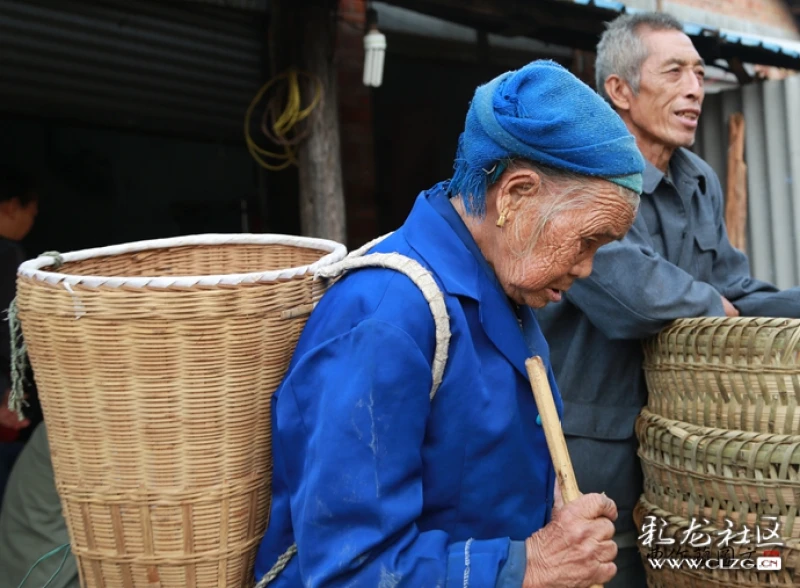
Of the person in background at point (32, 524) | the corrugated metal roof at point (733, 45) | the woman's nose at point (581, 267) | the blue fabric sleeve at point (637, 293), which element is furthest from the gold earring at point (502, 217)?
the corrugated metal roof at point (733, 45)

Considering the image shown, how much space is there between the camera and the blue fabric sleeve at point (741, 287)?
8.38 ft

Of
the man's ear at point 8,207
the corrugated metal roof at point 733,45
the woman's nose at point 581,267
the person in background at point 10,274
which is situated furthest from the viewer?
the corrugated metal roof at point 733,45

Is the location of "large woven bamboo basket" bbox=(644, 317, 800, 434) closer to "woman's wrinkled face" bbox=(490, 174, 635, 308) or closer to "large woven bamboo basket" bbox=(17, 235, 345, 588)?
"woman's wrinkled face" bbox=(490, 174, 635, 308)

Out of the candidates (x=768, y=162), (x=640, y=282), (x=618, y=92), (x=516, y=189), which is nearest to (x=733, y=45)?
(x=768, y=162)

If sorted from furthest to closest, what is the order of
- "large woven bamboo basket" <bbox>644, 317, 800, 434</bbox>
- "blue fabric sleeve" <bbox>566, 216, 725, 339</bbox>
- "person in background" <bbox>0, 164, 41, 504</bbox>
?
"person in background" <bbox>0, 164, 41, 504</bbox>
"blue fabric sleeve" <bbox>566, 216, 725, 339</bbox>
"large woven bamboo basket" <bbox>644, 317, 800, 434</bbox>

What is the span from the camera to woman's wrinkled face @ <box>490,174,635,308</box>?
1.49m

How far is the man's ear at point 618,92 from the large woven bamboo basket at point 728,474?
37.5 inches

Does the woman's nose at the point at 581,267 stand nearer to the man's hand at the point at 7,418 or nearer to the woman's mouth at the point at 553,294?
the woman's mouth at the point at 553,294

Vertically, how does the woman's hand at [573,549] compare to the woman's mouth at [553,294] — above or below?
below

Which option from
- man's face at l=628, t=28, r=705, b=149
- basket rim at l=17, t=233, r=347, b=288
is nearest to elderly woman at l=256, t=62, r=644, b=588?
basket rim at l=17, t=233, r=347, b=288

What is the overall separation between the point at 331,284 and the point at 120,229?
5104 millimetres

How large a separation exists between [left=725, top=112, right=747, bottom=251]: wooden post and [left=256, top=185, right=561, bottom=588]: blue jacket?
3429 millimetres

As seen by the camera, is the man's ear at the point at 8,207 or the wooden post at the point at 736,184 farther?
the wooden post at the point at 736,184

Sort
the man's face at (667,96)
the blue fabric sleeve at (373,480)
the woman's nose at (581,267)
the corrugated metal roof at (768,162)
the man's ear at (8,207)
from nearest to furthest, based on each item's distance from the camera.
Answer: the blue fabric sleeve at (373,480) → the woman's nose at (581,267) → the man's face at (667,96) → the man's ear at (8,207) → the corrugated metal roof at (768,162)
